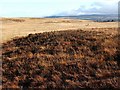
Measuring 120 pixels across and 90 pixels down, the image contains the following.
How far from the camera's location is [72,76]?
1962 cm

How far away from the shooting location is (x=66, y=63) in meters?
21.6

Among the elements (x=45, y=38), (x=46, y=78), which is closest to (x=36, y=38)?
(x=45, y=38)

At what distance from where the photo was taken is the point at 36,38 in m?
30.7

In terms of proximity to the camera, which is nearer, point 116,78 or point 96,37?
point 116,78

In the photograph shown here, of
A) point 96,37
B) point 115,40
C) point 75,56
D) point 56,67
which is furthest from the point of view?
point 96,37

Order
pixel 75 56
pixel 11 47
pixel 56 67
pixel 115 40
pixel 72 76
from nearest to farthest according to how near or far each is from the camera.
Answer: pixel 72 76 < pixel 56 67 < pixel 75 56 < pixel 115 40 < pixel 11 47

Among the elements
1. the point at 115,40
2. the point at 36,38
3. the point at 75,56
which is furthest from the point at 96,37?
the point at 36,38

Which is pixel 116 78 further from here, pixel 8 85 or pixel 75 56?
pixel 8 85

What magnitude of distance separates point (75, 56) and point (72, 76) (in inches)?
131

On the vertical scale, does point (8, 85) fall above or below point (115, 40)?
below

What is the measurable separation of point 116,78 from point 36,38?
13.9 metres

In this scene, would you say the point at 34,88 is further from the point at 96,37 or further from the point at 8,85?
the point at 96,37

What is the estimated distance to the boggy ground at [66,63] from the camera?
1903cm

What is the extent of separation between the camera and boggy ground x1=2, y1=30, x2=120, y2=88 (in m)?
19.0
